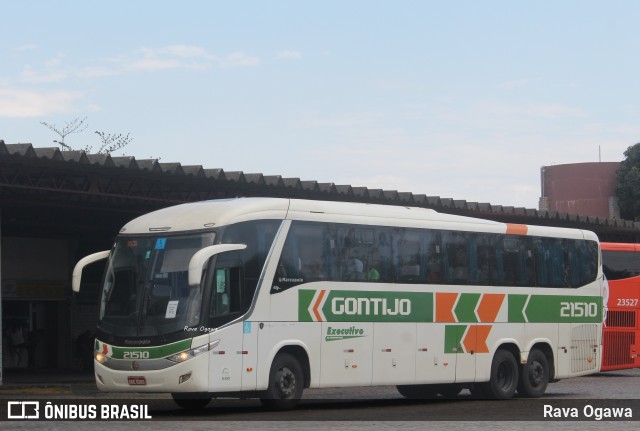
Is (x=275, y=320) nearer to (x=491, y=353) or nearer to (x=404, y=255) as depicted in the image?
(x=404, y=255)

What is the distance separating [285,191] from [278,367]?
41.7ft

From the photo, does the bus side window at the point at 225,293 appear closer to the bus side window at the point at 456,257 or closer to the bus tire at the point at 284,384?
the bus tire at the point at 284,384

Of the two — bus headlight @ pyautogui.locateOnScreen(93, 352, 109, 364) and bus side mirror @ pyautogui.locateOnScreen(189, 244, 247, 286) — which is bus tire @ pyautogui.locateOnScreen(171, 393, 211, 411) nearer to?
bus headlight @ pyautogui.locateOnScreen(93, 352, 109, 364)

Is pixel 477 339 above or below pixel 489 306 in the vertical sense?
below

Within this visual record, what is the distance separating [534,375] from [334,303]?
5913mm

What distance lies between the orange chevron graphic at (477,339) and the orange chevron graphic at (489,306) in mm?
169

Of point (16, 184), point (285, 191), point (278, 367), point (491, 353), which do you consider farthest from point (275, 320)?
point (285, 191)

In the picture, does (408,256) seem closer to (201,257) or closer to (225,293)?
(225,293)

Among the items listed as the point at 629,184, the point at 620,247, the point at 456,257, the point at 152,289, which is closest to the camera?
the point at 152,289

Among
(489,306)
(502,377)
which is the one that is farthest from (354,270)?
(502,377)

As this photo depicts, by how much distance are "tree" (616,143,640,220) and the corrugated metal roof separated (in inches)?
1387

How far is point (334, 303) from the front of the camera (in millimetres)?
20484

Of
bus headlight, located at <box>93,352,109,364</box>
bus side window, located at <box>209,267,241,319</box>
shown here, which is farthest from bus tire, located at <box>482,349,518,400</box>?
bus headlight, located at <box>93,352,109,364</box>

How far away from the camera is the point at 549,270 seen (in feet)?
81.9
